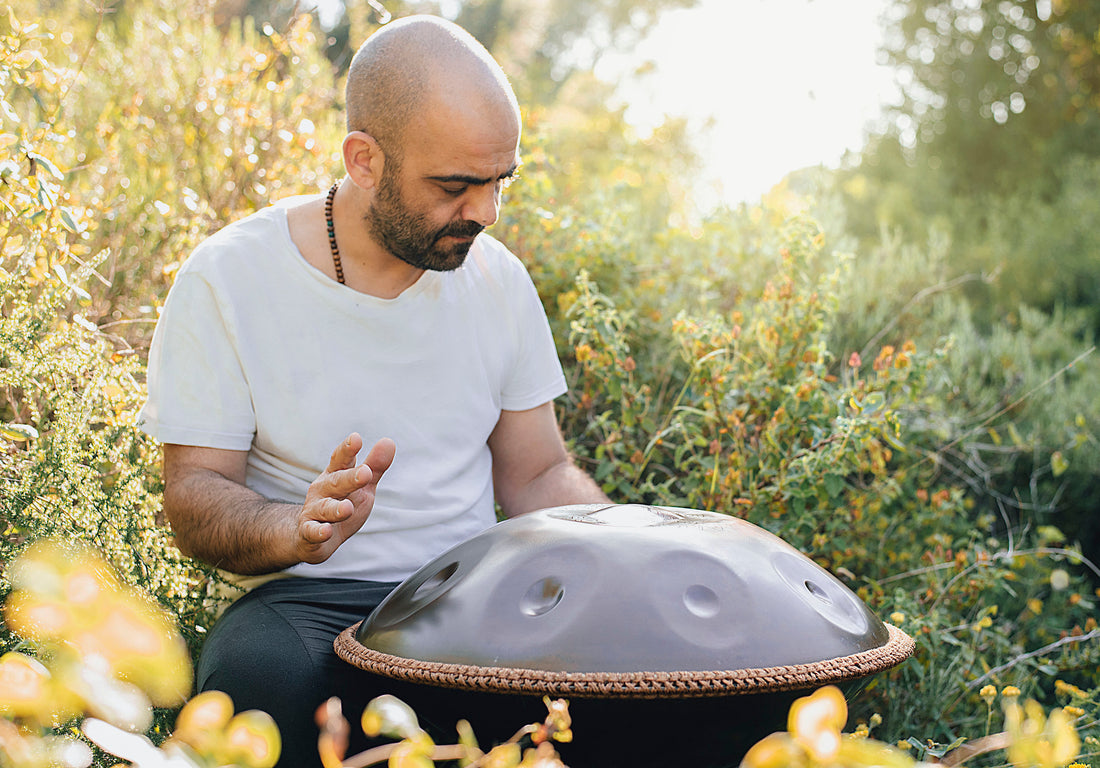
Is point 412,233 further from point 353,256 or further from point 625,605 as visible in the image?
point 625,605

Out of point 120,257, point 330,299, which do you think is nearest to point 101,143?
point 120,257

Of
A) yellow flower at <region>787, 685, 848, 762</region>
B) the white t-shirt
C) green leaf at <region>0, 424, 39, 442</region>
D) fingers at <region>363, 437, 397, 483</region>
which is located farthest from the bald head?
yellow flower at <region>787, 685, 848, 762</region>

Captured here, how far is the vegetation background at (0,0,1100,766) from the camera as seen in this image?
1582mm

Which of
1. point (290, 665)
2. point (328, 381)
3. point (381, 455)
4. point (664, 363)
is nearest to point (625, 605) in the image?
point (381, 455)

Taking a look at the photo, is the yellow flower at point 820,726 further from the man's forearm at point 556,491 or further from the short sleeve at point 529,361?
the short sleeve at point 529,361

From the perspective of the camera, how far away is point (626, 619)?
3.71 feet

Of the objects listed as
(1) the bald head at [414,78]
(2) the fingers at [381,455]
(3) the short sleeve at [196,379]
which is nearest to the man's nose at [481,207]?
(1) the bald head at [414,78]

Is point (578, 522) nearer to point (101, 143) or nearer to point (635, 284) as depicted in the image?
point (635, 284)

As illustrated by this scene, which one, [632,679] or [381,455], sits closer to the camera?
[632,679]

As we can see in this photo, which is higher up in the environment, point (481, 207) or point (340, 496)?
point (481, 207)

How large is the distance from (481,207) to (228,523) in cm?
74

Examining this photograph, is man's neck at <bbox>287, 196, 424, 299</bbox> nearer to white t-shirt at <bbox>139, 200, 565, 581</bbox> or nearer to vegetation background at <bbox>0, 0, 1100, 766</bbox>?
white t-shirt at <bbox>139, 200, 565, 581</bbox>

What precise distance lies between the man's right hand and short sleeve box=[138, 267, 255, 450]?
1.25ft

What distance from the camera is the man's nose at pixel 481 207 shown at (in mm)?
1816
